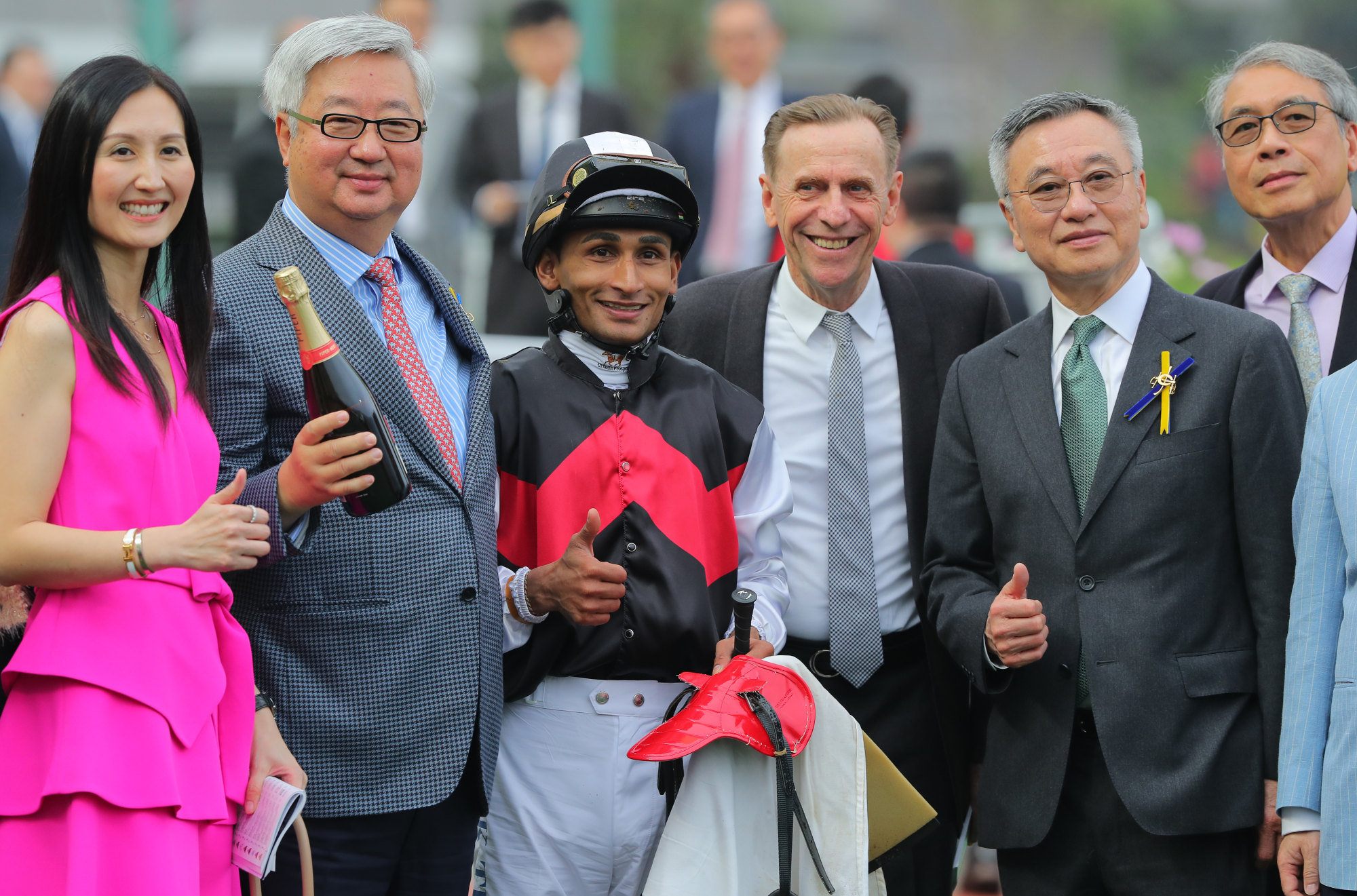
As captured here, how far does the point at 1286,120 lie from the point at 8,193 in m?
5.84

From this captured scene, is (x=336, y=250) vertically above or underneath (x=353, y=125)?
underneath

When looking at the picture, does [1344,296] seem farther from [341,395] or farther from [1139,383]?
[341,395]

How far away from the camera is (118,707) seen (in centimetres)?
242

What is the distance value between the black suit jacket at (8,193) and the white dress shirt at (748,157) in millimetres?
3597

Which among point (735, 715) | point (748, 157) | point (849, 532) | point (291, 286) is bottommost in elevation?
point (735, 715)

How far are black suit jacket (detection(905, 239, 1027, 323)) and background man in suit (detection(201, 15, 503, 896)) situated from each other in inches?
139

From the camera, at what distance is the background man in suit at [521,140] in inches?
300

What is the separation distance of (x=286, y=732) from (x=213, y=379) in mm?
727

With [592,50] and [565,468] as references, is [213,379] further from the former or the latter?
[592,50]

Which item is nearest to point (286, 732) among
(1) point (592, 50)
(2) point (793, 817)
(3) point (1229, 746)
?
(2) point (793, 817)

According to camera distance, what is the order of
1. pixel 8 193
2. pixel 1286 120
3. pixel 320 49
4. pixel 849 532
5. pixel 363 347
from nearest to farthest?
1. pixel 363 347
2. pixel 320 49
3. pixel 849 532
4. pixel 1286 120
5. pixel 8 193

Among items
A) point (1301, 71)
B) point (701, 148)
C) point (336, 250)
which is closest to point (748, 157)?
point (701, 148)

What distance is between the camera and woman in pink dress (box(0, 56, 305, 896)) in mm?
2379

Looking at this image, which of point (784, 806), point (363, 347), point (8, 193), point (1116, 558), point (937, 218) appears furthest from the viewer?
point (8, 193)
